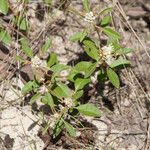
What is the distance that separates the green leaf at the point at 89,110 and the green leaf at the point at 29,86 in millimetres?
274

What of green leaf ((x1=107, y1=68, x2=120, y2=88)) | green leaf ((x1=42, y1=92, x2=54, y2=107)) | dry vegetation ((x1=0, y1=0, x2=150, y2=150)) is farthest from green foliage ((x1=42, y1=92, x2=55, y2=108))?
green leaf ((x1=107, y1=68, x2=120, y2=88))

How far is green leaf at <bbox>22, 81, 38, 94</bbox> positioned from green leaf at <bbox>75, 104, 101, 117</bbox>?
27 centimetres

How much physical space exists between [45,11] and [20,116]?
707 millimetres

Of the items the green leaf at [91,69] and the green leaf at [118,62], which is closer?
the green leaf at [91,69]

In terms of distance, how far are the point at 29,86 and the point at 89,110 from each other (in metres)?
0.35

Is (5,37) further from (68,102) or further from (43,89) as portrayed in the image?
(68,102)

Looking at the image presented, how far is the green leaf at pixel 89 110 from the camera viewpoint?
2221 mm

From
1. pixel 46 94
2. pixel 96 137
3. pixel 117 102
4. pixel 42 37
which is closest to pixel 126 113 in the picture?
pixel 117 102

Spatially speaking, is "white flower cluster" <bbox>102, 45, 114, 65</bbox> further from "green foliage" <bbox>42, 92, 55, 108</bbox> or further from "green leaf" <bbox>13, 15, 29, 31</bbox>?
"green leaf" <bbox>13, 15, 29, 31</bbox>

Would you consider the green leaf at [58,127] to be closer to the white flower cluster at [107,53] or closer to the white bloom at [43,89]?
the white bloom at [43,89]

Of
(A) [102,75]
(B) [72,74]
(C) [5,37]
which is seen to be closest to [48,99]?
(B) [72,74]

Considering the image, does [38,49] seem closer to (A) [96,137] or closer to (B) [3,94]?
(B) [3,94]

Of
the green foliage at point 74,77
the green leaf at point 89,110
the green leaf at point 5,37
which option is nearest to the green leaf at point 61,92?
the green foliage at point 74,77

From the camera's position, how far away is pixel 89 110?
2238mm
